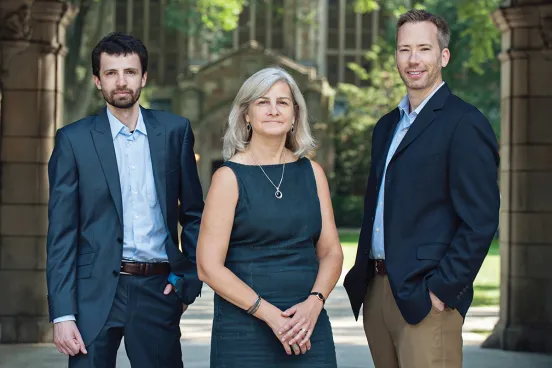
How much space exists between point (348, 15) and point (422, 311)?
47.2 meters

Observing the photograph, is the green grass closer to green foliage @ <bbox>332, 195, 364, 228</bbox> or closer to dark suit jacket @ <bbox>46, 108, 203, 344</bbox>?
green foliage @ <bbox>332, 195, 364, 228</bbox>

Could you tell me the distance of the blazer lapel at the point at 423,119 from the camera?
16.4 ft

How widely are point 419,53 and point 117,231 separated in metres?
1.47

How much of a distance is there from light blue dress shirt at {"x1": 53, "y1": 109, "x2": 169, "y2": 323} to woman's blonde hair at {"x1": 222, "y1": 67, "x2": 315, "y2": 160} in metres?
0.52

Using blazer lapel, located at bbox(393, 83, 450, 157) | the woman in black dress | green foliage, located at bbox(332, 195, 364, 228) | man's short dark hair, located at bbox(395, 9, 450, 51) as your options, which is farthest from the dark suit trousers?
green foliage, located at bbox(332, 195, 364, 228)

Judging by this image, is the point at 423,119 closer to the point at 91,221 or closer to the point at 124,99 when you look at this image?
the point at 124,99

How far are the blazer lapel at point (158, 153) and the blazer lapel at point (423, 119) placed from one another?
39.9 inches

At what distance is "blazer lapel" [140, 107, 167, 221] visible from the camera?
5.21m

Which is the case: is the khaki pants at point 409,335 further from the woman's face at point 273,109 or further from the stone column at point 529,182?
the stone column at point 529,182

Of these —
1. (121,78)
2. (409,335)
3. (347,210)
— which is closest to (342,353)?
(409,335)

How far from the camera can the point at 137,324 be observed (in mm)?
5152

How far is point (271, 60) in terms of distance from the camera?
42031 millimetres

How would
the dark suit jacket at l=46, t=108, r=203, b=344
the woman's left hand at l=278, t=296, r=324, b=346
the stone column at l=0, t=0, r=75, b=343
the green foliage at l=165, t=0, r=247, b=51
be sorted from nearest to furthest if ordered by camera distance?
the woman's left hand at l=278, t=296, r=324, b=346 < the dark suit jacket at l=46, t=108, r=203, b=344 < the stone column at l=0, t=0, r=75, b=343 < the green foliage at l=165, t=0, r=247, b=51

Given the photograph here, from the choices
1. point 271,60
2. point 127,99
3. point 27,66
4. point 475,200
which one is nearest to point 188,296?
point 127,99
